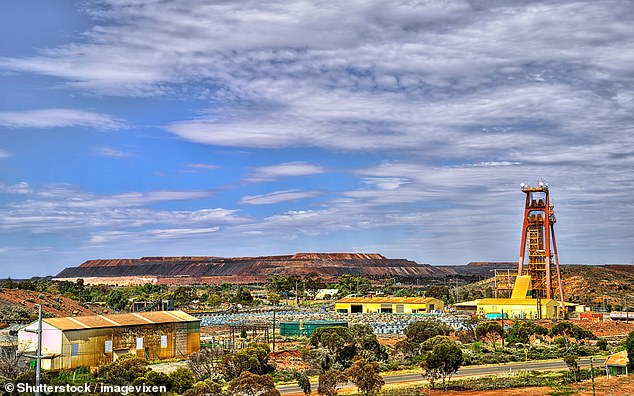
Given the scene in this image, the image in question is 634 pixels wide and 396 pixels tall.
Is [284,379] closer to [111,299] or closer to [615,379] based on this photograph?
[615,379]

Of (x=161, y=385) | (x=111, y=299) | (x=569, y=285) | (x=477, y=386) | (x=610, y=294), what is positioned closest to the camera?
(x=161, y=385)

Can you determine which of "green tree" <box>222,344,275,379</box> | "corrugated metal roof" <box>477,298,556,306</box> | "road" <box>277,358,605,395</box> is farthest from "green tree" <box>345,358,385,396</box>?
"corrugated metal roof" <box>477,298,556,306</box>

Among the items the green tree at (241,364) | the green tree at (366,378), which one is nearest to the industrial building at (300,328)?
the green tree at (241,364)

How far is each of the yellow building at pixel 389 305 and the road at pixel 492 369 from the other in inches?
1453

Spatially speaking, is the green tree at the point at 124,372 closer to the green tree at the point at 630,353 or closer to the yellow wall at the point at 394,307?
the green tree at the point at 630,353

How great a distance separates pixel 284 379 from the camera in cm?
3678

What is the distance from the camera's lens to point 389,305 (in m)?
84.1

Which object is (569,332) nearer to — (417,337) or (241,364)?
(417,337)

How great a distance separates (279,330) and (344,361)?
2083 cm

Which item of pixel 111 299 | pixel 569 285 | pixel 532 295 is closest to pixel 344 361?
pixel 532 295

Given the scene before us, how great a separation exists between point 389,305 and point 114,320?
161 ft

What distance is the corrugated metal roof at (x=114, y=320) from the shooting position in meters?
36.7

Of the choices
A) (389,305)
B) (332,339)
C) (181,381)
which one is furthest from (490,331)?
(181,381)

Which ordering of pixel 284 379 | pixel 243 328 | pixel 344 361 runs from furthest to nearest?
pixel 243 328 < pixel 344 361 < pixel 284 379
